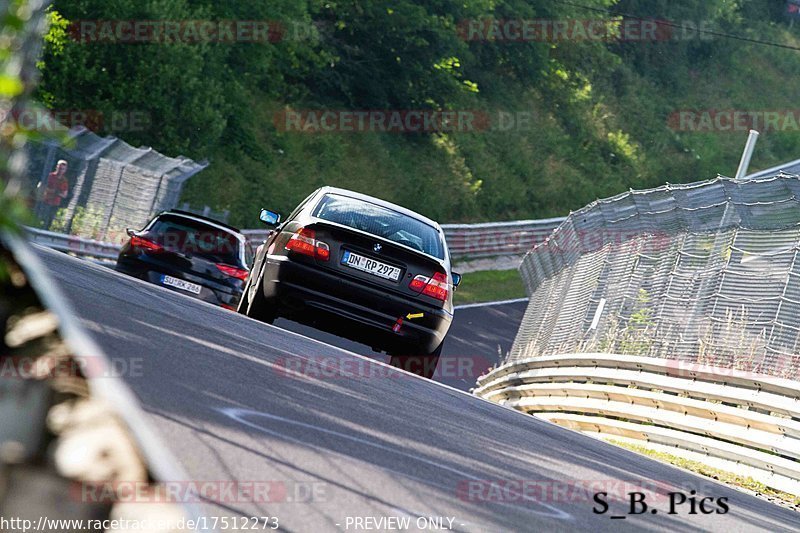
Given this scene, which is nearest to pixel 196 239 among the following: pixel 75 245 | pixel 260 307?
pixel 260 307

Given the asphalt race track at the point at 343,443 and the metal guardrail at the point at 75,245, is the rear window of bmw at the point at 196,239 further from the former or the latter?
the metal guardrail at the point at 75,245

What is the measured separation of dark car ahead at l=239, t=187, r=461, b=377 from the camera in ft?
40.1

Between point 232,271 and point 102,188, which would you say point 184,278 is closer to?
point 232,271

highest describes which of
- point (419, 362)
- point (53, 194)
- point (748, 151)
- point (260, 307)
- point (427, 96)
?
point (427, 96)

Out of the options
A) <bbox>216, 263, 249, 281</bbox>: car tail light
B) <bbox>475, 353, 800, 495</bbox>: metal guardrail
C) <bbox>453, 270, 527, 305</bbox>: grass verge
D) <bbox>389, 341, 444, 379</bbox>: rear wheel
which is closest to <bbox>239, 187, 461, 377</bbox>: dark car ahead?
<bbox>389, 341, 444, 379</bbox>: rear wheel

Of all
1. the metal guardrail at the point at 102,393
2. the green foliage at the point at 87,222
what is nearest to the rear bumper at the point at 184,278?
the green foliage at the point at 87,222

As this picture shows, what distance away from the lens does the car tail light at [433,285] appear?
485 inches

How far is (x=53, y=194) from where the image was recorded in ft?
85.4

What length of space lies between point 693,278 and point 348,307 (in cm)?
531

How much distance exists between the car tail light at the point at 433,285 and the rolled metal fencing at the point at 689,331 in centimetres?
324

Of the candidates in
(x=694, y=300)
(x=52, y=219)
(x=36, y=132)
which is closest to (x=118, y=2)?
(x=52, y=219)

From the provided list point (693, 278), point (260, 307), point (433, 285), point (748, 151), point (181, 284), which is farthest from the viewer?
point (748, 151)

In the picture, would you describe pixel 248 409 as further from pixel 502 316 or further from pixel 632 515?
pixel 502 316

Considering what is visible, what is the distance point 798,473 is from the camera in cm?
1191
